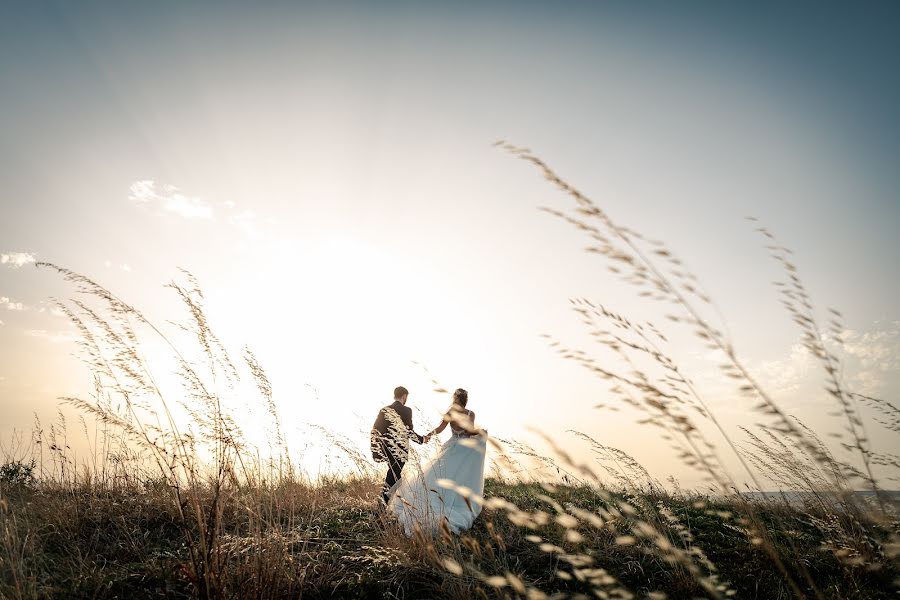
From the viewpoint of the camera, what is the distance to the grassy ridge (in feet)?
9.85

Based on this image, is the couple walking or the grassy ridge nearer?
the grassy ridge

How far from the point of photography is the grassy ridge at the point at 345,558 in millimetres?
3002

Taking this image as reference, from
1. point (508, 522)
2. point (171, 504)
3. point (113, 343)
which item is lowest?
point (508, 522)

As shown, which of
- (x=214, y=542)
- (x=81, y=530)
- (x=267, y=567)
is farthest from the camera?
(x=81, y=530)

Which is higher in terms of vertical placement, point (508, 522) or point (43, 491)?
point (43, 491)

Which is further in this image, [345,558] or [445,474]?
[445,474]

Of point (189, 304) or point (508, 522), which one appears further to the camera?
point (508, 522)

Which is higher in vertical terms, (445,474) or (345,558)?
(445,474)

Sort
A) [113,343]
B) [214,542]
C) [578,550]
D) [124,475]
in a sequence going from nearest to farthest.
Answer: [214,542] < [113,343] < [578,550] < [124,475]

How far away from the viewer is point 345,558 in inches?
145

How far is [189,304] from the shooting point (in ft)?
10.5

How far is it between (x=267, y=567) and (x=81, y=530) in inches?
147

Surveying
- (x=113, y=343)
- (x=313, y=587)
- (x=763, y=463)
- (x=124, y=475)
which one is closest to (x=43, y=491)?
(x=124, y=475)

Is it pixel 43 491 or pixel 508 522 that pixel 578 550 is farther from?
pixel 43 491
